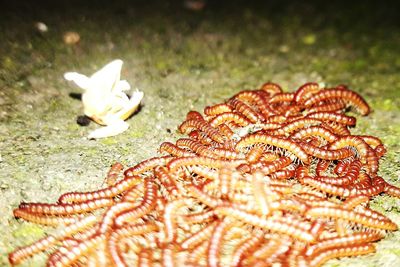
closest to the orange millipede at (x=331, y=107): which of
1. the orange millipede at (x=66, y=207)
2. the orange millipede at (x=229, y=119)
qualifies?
the orange millipede at (x=229, y=119)

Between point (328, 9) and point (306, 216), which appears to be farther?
point (328, 9)

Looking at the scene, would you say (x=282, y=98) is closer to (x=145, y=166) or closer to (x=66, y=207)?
(x=145, y=166)

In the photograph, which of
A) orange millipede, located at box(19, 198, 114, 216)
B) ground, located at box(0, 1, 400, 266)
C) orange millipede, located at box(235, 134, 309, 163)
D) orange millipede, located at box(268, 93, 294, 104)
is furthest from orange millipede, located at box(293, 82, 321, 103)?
orange millipede, located at box(19, 198, 114, 216)

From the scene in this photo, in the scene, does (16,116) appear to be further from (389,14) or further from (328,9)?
(389,14)

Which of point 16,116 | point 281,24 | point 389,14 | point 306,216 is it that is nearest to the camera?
point 306,216

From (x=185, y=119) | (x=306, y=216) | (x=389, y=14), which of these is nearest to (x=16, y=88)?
(x=185, y=119)

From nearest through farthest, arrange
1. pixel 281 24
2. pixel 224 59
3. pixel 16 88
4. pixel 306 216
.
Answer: pixel 306 216 → pixel 16 88 → pixel 224 59 → pixel 281 24
